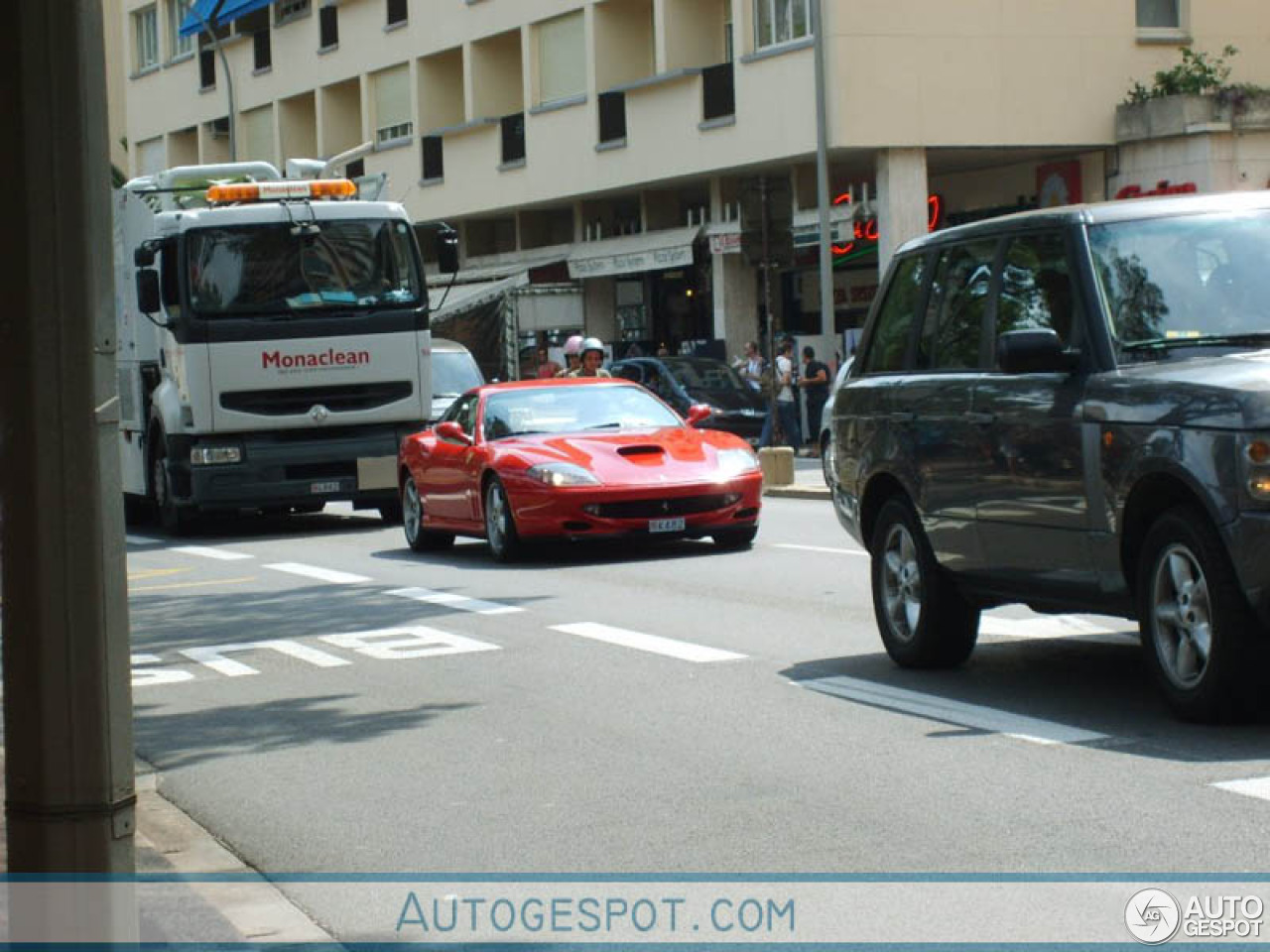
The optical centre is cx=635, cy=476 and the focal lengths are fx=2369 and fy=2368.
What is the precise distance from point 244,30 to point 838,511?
49.8m

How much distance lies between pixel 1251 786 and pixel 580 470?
10805 millimetres

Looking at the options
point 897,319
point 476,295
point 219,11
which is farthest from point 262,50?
point 897,319

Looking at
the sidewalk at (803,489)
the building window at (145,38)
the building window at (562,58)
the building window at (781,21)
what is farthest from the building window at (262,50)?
the sidewalk at (803,489)

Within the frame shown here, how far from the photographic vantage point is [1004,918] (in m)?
5.77

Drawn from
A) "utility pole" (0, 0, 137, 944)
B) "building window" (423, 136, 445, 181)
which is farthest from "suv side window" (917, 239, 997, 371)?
"building window" (423, 136, 445, 181)

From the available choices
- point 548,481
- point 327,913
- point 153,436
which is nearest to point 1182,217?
point 327,913

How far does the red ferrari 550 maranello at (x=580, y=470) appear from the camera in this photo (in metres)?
17.8

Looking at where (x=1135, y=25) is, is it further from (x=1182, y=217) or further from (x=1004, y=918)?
(x=1004, y=918)

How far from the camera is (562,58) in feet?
148

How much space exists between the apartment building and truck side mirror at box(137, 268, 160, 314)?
992 cm

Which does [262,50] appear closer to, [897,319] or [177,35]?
[177,35]

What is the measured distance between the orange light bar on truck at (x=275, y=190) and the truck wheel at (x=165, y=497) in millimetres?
2720

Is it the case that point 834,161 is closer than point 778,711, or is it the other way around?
point 778,711

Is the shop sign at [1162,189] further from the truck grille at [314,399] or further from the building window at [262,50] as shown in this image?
the building window at [262,50]
